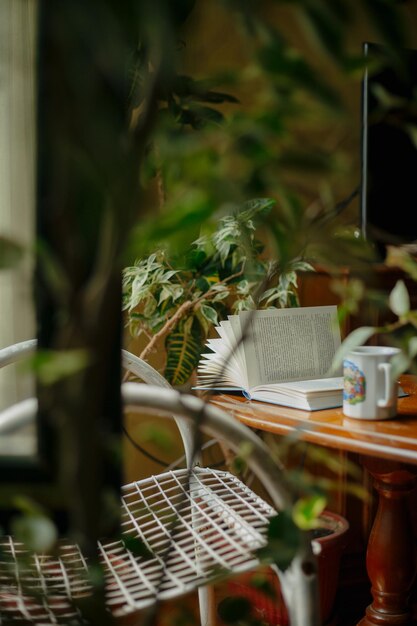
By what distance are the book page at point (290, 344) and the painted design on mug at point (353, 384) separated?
8.0 inches

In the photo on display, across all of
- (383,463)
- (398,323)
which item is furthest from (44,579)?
(383,463)

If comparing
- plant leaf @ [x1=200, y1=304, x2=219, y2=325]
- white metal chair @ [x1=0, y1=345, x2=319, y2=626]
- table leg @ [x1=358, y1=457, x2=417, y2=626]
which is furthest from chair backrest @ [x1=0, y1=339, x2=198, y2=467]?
table leg @ [x1=358, y1=457, x2=417, y2=626]

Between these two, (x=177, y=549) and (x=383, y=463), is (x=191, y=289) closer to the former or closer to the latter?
(x=383, y=463)

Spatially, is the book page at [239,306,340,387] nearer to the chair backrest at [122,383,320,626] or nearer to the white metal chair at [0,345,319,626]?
the white metal chair at [0,345,319,626]

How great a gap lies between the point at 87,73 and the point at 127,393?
59 centimetres

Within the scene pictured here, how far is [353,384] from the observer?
122 cm

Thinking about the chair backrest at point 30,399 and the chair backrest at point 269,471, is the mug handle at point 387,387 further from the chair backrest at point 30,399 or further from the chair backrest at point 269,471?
the chair backrest at point 269,471

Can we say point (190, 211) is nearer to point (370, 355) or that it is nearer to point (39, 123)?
point (39, 123)

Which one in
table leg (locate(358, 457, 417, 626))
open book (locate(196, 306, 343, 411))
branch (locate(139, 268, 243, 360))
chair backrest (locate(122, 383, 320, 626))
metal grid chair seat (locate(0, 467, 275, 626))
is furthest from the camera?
branch (locate(139, 268, 243, 360))

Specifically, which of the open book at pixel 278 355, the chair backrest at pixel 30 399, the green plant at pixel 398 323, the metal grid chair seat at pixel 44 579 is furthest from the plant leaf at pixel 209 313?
the metal grid chair seat at pixel 44 579

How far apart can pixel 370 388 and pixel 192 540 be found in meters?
0.39

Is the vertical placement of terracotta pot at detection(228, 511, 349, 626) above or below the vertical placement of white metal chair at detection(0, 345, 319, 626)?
below

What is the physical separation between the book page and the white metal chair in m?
0.25

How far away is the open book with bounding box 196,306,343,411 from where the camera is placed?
1.39 meters
